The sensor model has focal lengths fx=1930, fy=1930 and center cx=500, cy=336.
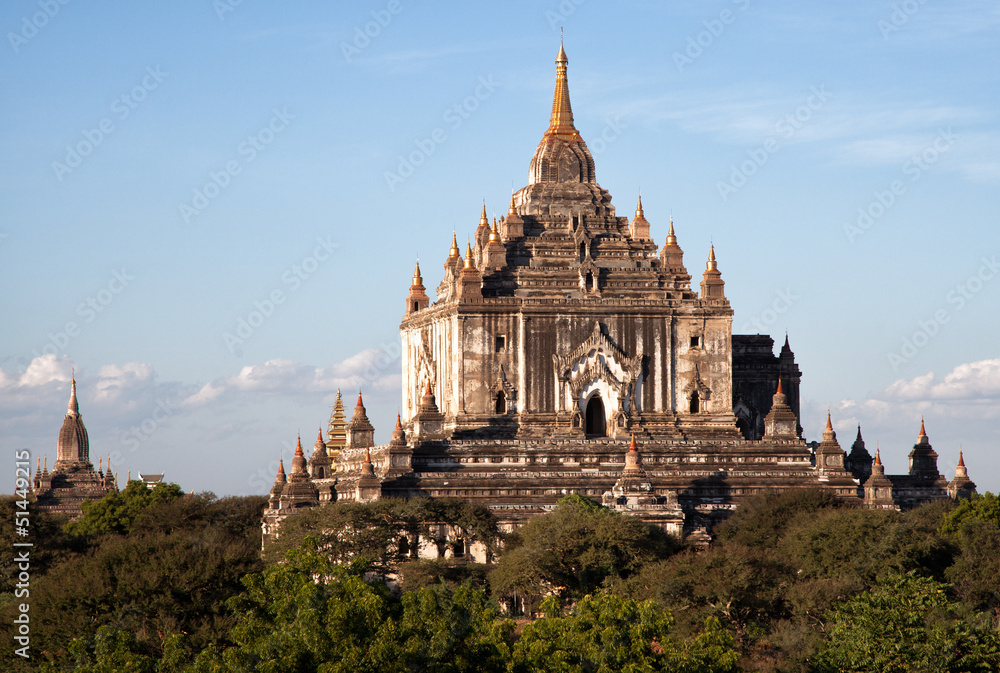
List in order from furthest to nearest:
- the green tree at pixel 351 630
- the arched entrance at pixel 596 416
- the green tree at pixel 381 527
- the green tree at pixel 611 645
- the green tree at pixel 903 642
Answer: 1. the arched entrance at pixel 596 416
2. the green tree at pixel 381 527
3. the green tree at pixel 903 642
4. the green tree at pixel 611 645
5. the green tree at pixel 351 630

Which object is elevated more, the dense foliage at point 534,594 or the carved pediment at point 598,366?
the carved pediment at point 598,366

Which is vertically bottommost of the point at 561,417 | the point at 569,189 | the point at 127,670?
the point at 127,670

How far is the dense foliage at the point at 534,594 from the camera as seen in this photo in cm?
4219

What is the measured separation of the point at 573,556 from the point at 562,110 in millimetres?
29317

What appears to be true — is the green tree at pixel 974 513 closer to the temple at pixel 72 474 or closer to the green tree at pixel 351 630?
the green tree at pixel 351 630

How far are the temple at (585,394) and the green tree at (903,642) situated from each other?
21.9 meters

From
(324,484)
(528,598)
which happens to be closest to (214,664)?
(528,598)

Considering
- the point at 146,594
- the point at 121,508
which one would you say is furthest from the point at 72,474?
the point at 146,594

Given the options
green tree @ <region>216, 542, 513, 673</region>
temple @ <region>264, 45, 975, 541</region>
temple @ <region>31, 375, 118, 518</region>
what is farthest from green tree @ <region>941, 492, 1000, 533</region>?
temple @ <region>31, 375, 118, 518</region>

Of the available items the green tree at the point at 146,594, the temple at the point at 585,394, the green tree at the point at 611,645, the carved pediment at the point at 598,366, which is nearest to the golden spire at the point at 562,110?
the temple at the point at 585,394

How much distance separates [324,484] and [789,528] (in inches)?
776

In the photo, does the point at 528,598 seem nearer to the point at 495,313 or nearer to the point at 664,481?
the point at 664,481

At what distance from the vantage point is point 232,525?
7962 cm

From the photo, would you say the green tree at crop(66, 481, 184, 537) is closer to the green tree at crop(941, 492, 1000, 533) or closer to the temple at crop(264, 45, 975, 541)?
the temple at crop(264, 45, 975, 541)
